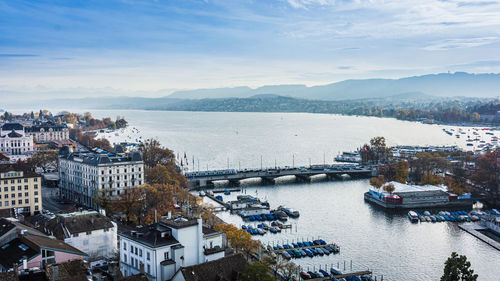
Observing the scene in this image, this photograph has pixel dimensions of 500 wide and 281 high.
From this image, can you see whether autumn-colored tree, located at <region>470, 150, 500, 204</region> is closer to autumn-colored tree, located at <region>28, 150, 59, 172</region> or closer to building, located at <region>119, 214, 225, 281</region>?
building, located at <region>119, 214, 225, 281</region>

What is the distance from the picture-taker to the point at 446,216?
156ft

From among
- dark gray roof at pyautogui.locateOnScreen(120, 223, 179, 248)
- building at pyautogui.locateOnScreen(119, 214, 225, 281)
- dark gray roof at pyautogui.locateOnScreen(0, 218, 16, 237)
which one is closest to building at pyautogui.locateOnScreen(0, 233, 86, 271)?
dark gray roof at pyautogui.locateOnScreen(0, 218, 16, 237)

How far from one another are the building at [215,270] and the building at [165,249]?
1160 mm

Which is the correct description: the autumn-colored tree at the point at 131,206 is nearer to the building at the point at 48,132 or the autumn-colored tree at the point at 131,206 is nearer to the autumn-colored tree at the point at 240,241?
the autumn-colored tree at the point at 240,241

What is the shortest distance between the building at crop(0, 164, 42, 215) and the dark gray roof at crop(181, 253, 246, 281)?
21.9 meters

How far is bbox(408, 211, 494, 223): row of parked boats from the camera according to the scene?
46.7 metres

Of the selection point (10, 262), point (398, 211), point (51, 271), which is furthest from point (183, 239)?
point (398, 211)

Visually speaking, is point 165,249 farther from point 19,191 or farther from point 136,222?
point 19,191

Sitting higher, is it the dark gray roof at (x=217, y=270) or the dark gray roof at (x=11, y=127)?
the dark gray roof at (x=11, y=127)

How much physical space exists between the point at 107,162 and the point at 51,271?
2886 centimetres

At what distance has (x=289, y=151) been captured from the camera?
104062mm

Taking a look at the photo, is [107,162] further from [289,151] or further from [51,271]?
[289,151]

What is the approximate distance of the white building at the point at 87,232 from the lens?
27042 millimetres

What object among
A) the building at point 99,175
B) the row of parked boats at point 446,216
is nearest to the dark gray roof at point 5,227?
the building at point 99,175
